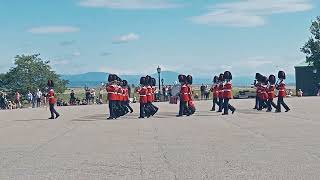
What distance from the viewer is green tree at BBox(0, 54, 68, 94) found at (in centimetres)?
9294

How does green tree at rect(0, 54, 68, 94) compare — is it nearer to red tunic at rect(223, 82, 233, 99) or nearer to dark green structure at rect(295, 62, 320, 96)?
dark green structure at rect(295, 62, 320, 96)

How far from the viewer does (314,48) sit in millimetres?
95188

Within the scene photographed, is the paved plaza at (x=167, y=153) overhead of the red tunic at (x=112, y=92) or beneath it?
beneath

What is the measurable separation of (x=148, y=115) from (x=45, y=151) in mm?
14891

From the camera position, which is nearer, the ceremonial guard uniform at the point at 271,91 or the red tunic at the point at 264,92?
the ceremonial guard uniform at the point at 271,91

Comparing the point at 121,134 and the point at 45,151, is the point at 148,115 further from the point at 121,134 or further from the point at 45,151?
the point at 45,151

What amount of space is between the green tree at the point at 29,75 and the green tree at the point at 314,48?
3514cm

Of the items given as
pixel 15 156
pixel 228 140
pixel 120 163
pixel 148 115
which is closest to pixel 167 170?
pixel 120 163

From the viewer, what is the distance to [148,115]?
29734mm

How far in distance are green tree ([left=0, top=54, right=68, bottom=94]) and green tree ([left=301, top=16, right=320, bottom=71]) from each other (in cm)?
3514

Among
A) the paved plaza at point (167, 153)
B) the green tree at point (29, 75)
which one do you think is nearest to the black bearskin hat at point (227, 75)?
the paved plaza at point (167, 153)

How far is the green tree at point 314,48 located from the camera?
93.2 meters

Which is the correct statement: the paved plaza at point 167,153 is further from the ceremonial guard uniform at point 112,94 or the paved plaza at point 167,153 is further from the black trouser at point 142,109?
the black trouser at point 142,109

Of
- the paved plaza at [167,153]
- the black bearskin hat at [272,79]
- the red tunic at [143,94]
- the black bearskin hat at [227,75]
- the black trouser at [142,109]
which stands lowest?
the paved plaza at [167,153]
